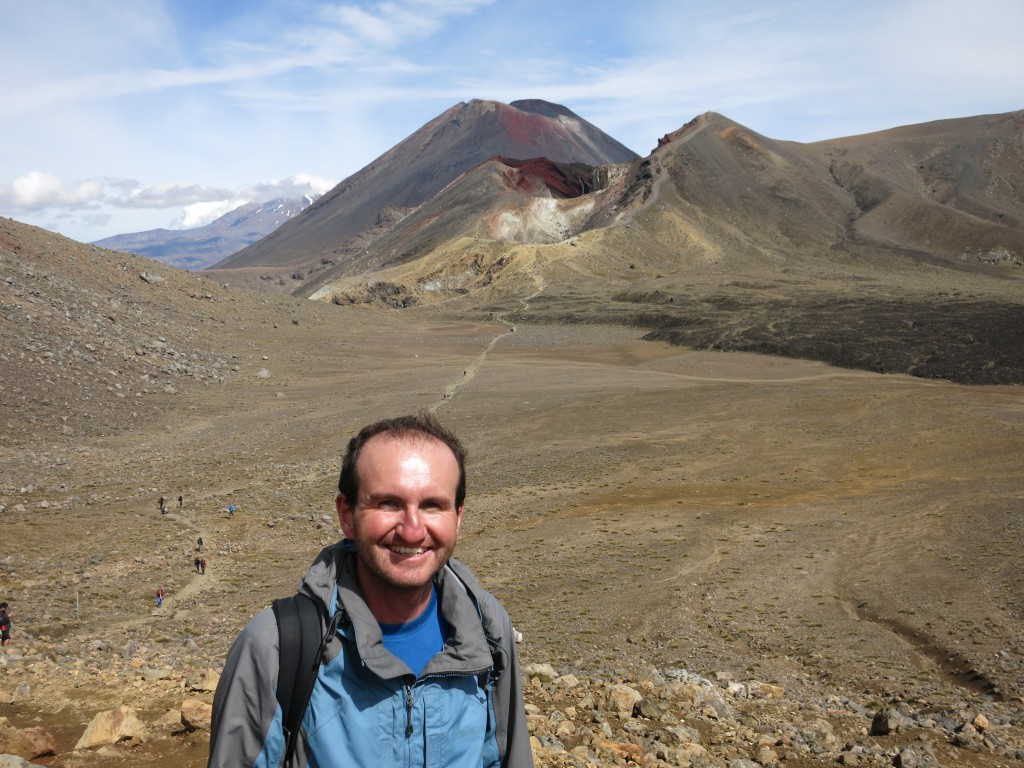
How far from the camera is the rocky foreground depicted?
6597mm

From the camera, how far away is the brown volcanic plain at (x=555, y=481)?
12.7 meters

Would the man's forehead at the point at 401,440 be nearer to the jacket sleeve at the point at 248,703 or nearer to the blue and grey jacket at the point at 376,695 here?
the blue and grey jacket at the point at 376,695

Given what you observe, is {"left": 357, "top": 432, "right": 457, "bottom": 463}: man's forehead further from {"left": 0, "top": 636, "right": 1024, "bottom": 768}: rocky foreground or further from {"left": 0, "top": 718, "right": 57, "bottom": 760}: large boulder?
{"left": 0, "top": 718, "right": 57, "bottom": 760}: large boulder

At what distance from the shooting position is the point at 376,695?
260 centimetres

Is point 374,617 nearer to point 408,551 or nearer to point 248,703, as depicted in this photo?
point 408,551

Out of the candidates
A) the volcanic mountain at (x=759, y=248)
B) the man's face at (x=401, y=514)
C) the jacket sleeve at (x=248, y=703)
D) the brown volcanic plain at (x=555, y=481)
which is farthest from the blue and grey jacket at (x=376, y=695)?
the volcanic mountain at (x=759, y=248)

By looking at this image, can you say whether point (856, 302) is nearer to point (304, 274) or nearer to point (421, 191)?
point (304, 274)

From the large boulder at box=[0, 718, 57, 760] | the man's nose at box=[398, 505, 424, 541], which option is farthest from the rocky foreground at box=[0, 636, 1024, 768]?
the man's nose at box=[398, 505, 424, 541]

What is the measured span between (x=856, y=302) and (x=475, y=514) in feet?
160

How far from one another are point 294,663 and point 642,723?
6.19 m

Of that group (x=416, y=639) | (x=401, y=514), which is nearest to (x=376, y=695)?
(x=416, y=639)

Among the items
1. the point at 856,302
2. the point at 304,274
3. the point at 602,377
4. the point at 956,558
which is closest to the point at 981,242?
the point at 856,302

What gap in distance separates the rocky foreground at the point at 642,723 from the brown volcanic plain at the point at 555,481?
4.7 inches

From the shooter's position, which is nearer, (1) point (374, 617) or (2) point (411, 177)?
(1) point (374, 617)
